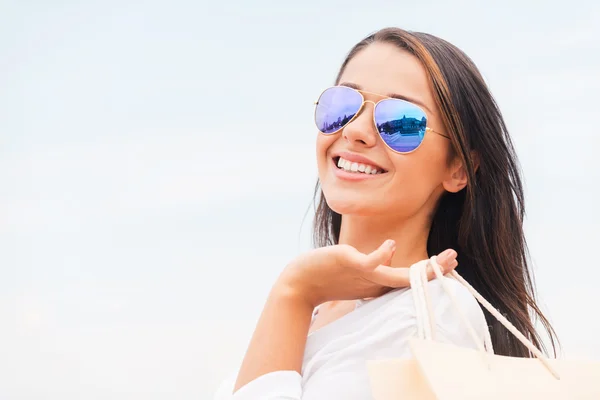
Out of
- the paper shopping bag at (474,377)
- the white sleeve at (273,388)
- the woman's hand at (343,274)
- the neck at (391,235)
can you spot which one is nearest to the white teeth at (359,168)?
the neck at (391,235)

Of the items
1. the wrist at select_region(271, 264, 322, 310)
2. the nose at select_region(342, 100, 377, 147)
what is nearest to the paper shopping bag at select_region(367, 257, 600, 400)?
the wrist at select_region(271, 264, 322, 310)

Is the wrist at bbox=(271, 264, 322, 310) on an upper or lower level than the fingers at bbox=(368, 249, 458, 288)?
lower

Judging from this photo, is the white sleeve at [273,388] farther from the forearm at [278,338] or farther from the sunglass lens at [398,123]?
the sunglass lens at [398,123]

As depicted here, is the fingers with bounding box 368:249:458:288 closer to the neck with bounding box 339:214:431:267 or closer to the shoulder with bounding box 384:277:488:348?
the shoulder with bounding box 384:277:488:348

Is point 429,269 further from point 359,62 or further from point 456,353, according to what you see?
point 359,62

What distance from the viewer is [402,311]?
2904 millimetres

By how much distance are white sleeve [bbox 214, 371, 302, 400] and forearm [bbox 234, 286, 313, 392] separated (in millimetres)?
46

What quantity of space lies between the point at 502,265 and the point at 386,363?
1.69m

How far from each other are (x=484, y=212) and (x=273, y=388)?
160 centimetres

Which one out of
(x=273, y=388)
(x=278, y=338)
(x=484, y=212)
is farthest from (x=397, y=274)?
(x=484, y=212)

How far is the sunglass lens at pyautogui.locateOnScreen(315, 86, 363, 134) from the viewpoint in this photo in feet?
11.7

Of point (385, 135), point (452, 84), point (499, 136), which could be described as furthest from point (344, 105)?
point (499, 136)

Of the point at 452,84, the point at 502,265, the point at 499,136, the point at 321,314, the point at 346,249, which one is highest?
the point at 452,84

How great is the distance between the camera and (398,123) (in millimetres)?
3473
